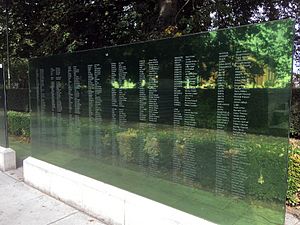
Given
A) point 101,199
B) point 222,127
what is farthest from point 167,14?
point 222,127

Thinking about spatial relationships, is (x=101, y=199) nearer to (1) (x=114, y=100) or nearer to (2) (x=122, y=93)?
(1) (x=114, y=100)

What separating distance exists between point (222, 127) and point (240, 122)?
209mm

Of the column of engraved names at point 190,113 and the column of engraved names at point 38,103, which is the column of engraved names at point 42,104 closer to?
the column of engraved names at point 38,103

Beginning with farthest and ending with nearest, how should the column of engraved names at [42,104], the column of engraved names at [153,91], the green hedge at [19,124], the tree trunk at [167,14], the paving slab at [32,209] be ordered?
the green hedge at [19,124]
the tree trunk at [167,14]
the column of engraved names at [42,104]
the paving slab at [32,209]
the column of engraved names at [153,91]

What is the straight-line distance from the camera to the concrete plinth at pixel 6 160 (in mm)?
7340

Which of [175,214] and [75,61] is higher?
[75,61]

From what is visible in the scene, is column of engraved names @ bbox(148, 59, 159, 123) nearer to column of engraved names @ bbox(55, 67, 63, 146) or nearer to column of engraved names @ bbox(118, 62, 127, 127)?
column of engraved names @ bbox(118, 62, 127, 127)

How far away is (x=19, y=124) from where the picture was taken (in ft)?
38.9

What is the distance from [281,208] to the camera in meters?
2.92

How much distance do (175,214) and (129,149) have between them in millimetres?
1114

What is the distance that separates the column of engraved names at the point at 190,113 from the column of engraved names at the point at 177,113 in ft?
0.23

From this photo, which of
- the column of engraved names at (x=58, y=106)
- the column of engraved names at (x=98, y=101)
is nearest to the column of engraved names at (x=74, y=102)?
the column of engraved names at (x=58, y=106)

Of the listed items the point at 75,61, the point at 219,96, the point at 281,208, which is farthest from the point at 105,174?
the point at 281,208

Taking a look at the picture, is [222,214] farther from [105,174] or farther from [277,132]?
[105,174]
